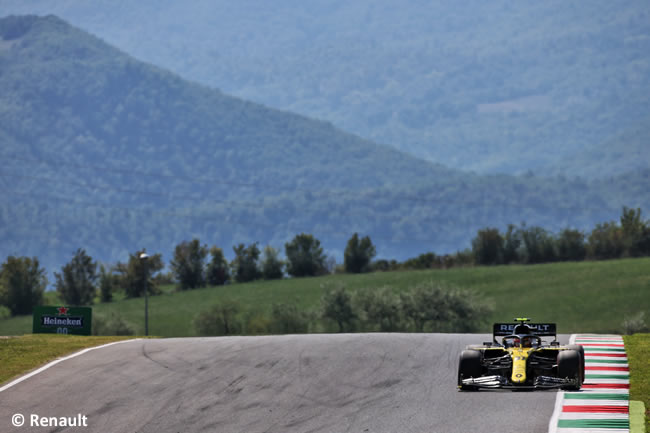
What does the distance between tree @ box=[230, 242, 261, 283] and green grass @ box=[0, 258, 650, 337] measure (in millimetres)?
5183

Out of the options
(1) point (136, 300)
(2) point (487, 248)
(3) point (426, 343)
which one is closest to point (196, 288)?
(1) point (136, 300)

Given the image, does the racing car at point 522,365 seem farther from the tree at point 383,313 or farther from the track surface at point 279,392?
the tree at point 383,313

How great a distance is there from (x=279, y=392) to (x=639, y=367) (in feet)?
32.8

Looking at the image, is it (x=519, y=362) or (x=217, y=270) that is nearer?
(x=519, y=362)

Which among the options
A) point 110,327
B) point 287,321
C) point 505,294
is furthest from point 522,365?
point 505,294

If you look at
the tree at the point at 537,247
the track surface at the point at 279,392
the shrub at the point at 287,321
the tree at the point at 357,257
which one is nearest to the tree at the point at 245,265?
the tree at the point at 357,257

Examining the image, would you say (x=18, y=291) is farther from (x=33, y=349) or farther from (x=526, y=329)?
(x=526, y=329)

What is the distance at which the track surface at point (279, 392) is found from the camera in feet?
71.3

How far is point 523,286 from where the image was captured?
89.3m

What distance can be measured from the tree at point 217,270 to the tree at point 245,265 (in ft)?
3.18

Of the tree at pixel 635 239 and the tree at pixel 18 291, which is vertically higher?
the tree at pixel 635 239

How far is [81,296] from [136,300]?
28.8ft

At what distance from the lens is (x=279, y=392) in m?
25.1

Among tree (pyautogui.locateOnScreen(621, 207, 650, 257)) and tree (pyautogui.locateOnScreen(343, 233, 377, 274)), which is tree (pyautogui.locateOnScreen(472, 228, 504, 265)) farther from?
tree (pyautogui.locateOnScreen(621, 207, 650, 257))
